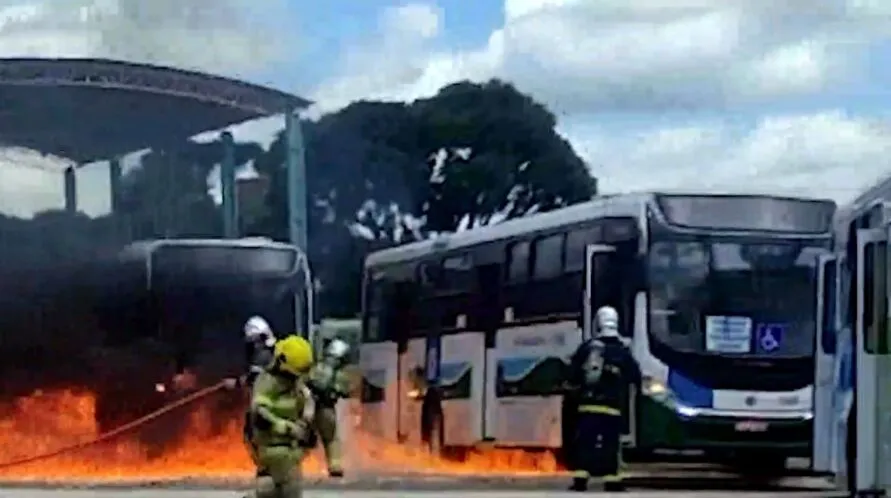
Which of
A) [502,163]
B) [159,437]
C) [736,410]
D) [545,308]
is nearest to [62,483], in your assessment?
[159,437]

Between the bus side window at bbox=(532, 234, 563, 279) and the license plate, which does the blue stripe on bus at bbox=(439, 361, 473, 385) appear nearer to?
the bus side window at bbox=(532, 234, 563, 279)

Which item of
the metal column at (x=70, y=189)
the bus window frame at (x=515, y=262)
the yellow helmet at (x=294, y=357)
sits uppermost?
the metal column at (x=70, y=189)

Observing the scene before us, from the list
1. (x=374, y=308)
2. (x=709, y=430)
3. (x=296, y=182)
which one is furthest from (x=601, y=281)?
(x=296, y=182)

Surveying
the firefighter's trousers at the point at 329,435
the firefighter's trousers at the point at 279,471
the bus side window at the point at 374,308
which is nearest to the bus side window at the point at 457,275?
the bus side window at the point at 374,308

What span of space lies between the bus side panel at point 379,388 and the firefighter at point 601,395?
8.82m

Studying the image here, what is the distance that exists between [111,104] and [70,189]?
127 cm

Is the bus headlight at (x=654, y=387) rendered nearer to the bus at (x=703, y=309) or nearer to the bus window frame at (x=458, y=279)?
the bus at (x=703, y=309)

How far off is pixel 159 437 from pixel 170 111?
4.22 m

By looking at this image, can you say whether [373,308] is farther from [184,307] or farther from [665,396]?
[665,396]

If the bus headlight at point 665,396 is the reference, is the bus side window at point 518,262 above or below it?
above

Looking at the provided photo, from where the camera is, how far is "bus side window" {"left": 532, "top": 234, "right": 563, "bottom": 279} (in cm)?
2419

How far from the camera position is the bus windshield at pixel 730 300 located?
2270 cm

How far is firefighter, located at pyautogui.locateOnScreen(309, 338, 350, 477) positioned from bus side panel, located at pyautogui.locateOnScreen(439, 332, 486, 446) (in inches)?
195

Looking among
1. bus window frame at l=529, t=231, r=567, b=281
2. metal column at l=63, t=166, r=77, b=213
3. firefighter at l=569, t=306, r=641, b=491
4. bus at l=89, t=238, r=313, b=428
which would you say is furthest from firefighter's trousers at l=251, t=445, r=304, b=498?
metal column at l=63, t=166, r=77, b=213
